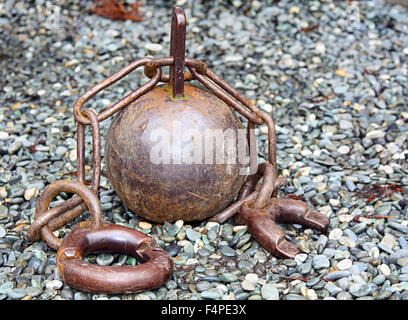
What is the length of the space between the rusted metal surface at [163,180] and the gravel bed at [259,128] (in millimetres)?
118

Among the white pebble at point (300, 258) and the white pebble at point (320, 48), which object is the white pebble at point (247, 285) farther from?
the white pebble at point (320, 48)

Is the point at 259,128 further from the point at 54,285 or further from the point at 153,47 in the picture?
the point at 54,285

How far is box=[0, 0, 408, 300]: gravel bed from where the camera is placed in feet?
10.1

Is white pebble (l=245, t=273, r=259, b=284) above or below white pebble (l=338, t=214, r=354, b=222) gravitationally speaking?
below

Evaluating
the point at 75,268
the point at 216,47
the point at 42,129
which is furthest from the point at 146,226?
the point at 216,47

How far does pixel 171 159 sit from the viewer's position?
3.19 meters

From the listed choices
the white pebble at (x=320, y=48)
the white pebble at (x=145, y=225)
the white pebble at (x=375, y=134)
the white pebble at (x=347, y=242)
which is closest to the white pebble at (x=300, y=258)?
the white pebble at (x=347, y=242)

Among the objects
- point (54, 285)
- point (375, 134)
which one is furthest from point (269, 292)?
point (375, 134)

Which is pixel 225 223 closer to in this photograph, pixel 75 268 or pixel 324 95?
pixel 75 268

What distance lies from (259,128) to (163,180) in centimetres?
168

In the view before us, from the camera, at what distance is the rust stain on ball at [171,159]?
320cm

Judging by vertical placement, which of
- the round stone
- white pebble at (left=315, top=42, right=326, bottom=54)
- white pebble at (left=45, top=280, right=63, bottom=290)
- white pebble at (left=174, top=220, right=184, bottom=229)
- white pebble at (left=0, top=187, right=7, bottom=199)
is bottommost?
white pebble at (left=0, top=187, right=7, bottom=199)

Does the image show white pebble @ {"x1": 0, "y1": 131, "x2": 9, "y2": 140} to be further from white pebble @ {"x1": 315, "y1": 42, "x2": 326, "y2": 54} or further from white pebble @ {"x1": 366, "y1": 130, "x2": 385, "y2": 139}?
white pebble @ {"x1": 315, "y1": 42, "x2": 326, "y2": 54}

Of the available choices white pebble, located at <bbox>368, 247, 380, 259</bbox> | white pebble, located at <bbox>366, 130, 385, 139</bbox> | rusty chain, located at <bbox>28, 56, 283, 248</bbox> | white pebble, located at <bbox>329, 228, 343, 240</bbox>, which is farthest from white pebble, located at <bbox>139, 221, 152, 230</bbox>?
white pebble, located at <bbox>366, 130, 385, 139</bbox>
